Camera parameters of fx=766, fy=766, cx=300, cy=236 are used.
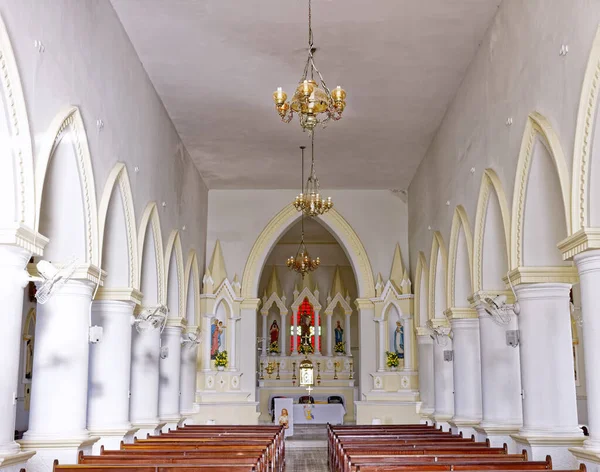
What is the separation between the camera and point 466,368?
12.8 m

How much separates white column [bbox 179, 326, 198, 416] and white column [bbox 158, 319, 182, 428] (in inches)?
49.6

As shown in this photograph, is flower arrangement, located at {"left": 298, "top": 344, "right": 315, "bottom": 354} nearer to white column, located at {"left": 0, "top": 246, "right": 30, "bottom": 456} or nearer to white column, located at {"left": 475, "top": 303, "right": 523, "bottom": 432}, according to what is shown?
white column, located at {"left": 475, "top": 303, "right": 523, "bottom": 432}

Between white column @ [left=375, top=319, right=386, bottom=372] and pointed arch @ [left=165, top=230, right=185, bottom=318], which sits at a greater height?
pointed arch @ [left=165, top=230, right=185, bottom=318]

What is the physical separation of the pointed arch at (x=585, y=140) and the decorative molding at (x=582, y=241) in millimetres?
84

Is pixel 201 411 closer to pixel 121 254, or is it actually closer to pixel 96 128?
pixel 121 254

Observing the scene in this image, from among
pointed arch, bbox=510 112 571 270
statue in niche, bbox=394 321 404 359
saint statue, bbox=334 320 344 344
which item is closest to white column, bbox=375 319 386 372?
statue in niche, bbox=394 321 404 359

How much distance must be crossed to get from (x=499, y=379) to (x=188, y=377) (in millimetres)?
7958

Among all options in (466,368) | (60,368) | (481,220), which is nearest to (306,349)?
(466,368)

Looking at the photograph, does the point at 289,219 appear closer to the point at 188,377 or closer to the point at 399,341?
the point at 399,341

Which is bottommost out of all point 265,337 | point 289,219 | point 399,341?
point 399,341

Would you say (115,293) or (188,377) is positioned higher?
(115,293)

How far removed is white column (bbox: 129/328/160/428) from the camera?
12.4 m

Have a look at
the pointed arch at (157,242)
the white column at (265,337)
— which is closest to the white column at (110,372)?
the pointed arch at (157,242)

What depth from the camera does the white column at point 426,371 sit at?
16.8 metres
